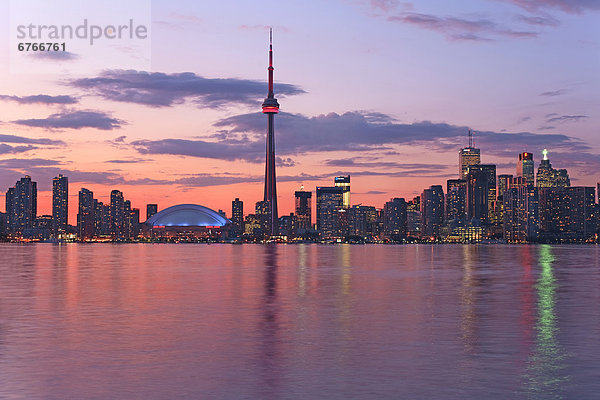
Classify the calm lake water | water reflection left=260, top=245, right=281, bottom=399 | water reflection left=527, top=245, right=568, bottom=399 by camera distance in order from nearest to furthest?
water reflection left=527, top=245, right=568, bottom=399
the calm lake water
water reflection left=260, top=245, right=281, bottom=399

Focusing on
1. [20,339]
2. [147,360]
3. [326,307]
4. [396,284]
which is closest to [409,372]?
[147,360]

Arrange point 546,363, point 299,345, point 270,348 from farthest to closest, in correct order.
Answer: point 299,345, point 270,348, point 546,363

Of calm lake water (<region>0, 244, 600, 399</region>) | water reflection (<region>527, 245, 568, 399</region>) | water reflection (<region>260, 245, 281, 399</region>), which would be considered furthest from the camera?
water reflection (<region>260, 245, 281, 399</region>)

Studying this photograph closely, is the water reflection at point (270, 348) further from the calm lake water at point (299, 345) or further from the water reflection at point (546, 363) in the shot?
the water reflection at point (546, 363)

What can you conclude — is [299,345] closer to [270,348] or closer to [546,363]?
[270,348]

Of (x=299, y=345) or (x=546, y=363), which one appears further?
(x=299, y=345)

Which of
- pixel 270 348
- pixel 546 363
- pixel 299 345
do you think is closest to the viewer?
pixel 546 363

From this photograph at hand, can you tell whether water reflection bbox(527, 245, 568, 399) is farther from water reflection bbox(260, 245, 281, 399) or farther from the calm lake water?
water reflection bbox(260, 245, 281, 399)

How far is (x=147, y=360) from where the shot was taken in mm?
27281

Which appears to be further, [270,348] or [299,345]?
[299,345]

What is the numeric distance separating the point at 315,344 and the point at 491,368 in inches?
339

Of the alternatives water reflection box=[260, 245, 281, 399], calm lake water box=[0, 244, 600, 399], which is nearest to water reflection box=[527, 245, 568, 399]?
calm lake water box=[0, 244, 600, 399]

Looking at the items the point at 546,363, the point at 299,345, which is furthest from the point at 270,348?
the point at 546,363

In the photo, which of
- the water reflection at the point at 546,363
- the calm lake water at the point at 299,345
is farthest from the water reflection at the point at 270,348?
the water reflection at the point at 546,363
